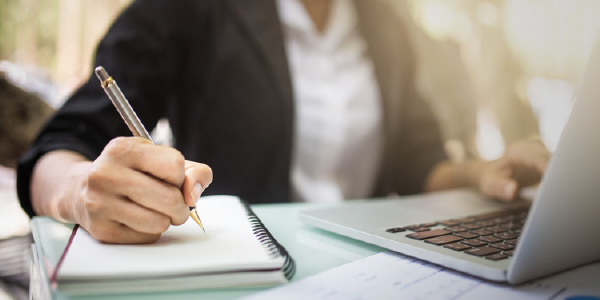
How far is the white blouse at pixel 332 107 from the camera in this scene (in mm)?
748

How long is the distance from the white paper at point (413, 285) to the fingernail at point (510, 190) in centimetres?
26

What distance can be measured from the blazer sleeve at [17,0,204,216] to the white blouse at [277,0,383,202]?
217mm

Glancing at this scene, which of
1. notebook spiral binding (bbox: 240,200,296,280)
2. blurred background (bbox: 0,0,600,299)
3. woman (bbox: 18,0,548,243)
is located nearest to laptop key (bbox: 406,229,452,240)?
notebook spiral binding (bbox: 240,200,296,280)

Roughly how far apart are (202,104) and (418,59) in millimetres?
605

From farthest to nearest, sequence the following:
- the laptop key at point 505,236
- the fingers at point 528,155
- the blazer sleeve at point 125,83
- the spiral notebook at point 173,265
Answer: the fingers at point 528,155 < the blazer sleeve at point 125,83 < the laptop key at point 505,236 < the spiral notebook at point 173,265

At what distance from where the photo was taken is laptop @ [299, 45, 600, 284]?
21 centimetres

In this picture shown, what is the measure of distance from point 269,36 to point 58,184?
0.47m

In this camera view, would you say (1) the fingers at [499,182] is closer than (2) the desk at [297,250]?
No

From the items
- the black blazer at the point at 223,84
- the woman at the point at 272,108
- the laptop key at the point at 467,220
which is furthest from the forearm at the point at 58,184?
the laptop key at the point at 467,220

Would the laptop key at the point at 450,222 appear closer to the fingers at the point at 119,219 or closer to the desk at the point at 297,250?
the desk at the point at 297,250

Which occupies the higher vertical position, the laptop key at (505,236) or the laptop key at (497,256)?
the laptop key at (497,256)

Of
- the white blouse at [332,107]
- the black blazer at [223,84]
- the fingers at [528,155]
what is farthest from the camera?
the white blouse at [332,107]

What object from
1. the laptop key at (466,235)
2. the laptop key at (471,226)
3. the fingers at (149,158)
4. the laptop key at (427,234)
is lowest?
the laptop key at (471,226)

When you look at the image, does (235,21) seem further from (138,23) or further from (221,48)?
(138,23)
